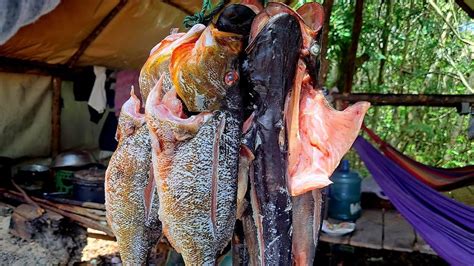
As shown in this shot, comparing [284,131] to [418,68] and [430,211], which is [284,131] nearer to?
[430,211]

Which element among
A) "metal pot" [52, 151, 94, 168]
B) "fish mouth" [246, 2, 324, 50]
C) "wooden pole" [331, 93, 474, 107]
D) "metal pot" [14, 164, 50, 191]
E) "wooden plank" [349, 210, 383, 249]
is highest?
"fish mouth" [246, 2, 324, 50]

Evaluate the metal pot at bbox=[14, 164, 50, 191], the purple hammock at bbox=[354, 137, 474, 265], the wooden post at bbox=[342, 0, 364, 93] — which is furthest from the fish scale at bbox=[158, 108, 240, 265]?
the metal pot at bbox=[14, 164, 50, 191]

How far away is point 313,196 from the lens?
1.25 m

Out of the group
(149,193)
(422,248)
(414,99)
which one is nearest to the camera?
(149,193)

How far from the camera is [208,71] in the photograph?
42.1 inches

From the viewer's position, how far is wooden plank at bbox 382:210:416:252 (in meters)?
3.45

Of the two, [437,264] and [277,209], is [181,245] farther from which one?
[437,264]

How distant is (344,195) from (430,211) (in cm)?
108

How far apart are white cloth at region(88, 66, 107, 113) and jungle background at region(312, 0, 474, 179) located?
2.97m

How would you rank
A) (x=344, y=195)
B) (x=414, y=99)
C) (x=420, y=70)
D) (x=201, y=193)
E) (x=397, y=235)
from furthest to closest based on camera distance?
(x=420, y=70)
(x=344, y=195)
(x=397, y=235)
(x=414, y=99)
(x=201, y=193)

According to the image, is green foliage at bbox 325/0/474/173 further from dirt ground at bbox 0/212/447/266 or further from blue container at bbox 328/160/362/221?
blue container at bbox 328/160/362/221

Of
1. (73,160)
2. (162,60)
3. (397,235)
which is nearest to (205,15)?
(162,60)

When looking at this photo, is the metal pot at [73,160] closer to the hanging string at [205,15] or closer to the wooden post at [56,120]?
the wooden post at [56,120]

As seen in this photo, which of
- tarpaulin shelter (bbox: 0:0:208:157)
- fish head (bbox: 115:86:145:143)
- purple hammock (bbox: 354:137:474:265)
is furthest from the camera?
tarpaulin shelter (bbox: 0:0:208:157)
